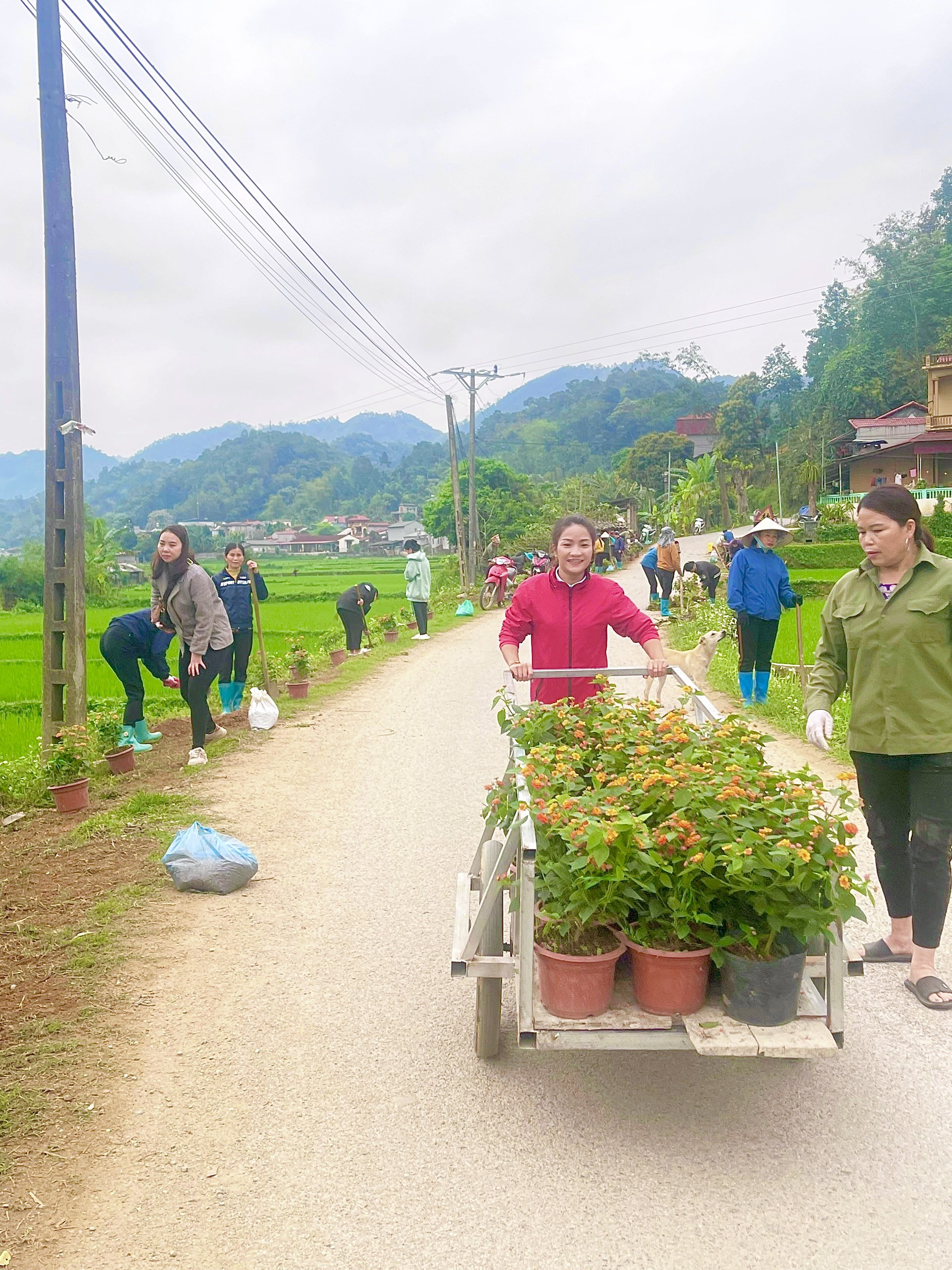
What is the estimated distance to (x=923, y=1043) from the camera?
11.3ft

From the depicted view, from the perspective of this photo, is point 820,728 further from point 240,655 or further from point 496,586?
point 496,586

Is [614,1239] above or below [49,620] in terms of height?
below

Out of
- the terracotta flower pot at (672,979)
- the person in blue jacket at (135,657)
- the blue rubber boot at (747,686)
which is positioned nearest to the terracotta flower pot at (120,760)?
the person in blue jacket at (135,657)

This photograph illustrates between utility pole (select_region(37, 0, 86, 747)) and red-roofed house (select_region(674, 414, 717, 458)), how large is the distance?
2965 inches

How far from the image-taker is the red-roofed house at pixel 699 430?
81.4 m

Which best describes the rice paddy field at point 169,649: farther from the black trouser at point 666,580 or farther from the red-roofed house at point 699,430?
the red-roofed house at point 699,430

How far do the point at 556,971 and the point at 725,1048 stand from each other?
498 millimetres

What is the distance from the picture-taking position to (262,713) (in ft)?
30.1

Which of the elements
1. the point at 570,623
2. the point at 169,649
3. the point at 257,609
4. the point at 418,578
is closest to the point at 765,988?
the point at 570,623

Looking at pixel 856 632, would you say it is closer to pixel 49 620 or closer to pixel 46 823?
pixel 46 823

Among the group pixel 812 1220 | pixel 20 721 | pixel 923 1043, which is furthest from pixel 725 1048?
pixel 20 721

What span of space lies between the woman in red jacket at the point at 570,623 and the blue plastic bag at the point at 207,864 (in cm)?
188

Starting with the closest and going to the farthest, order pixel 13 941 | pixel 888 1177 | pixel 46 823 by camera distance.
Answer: pixel 888 1177 → pixel 13 941 → pixel 46 823

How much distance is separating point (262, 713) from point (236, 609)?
107 cm
